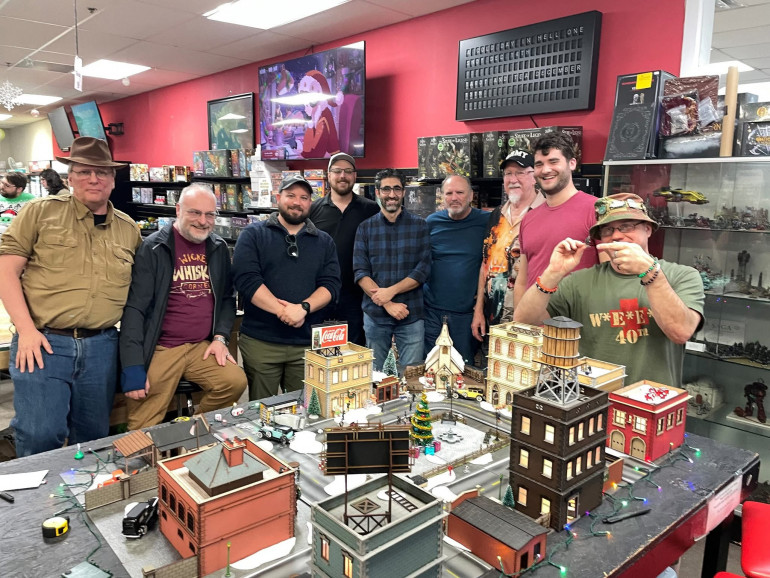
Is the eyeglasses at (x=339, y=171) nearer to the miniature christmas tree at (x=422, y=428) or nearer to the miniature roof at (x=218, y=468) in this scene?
the miniature christmas tree at (x=422, y=428)

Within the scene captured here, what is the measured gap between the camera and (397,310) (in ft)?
11.7

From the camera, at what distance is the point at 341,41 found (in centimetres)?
569

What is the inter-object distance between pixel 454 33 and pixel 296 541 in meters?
4.35

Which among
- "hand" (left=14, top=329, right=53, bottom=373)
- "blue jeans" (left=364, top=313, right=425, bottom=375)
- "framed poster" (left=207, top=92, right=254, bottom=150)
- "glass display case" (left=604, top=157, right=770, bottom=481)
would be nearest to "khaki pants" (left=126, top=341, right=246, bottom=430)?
"hand" (left=14, top=329, right=53, bottom=373)

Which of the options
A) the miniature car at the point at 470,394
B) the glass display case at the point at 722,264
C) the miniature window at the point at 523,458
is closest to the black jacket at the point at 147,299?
the miniature car at the point at 470,394

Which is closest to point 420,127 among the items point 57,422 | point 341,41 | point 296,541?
point 341,41

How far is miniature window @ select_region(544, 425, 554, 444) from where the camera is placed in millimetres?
1447

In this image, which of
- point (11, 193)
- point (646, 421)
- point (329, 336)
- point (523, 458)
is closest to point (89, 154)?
point (329, 336)

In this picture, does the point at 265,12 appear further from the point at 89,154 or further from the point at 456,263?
the point at 456,263

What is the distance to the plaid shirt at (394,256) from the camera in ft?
12.0

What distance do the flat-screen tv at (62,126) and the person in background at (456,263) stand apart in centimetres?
933

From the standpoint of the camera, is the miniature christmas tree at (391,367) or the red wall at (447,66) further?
the red wall at (447,66)

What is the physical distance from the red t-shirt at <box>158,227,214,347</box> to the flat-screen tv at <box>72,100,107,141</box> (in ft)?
26.5

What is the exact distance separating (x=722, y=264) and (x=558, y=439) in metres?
2.47
